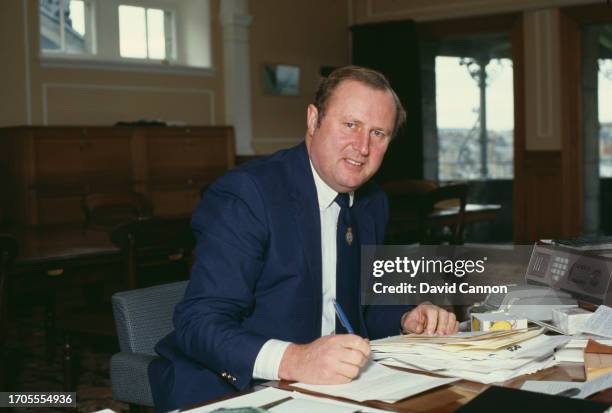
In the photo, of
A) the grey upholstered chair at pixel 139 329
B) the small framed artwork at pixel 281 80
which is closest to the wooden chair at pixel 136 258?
the grey upholstered chair at pixel 139 329

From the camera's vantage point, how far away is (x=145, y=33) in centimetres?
766

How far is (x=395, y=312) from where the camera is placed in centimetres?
210

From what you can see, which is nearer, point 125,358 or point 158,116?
point 125,358

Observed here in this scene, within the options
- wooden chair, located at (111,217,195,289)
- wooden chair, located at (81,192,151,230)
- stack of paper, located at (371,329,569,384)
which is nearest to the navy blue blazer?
stack of paper, located at (371,329,569,384)

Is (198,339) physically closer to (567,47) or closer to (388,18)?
(567,47)

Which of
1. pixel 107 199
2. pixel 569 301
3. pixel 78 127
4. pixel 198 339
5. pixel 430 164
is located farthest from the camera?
pixel 430 164

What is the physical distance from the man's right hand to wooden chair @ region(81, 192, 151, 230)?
11.2 feet

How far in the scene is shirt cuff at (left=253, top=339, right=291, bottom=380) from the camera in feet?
5.02

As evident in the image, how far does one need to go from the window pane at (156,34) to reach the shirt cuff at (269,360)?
6.49m

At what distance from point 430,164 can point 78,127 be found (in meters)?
4.84

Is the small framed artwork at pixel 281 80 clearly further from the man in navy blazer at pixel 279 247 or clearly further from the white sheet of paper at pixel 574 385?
the white sheet of paper at pixel 574 385

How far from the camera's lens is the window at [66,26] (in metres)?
6.84

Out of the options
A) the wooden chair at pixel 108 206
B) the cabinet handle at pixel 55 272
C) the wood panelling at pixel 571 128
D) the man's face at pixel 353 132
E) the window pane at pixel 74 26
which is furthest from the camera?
the wood panelling at pixel 571 128

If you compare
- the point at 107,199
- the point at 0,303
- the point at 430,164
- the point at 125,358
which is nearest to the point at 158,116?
the point at 107,199
